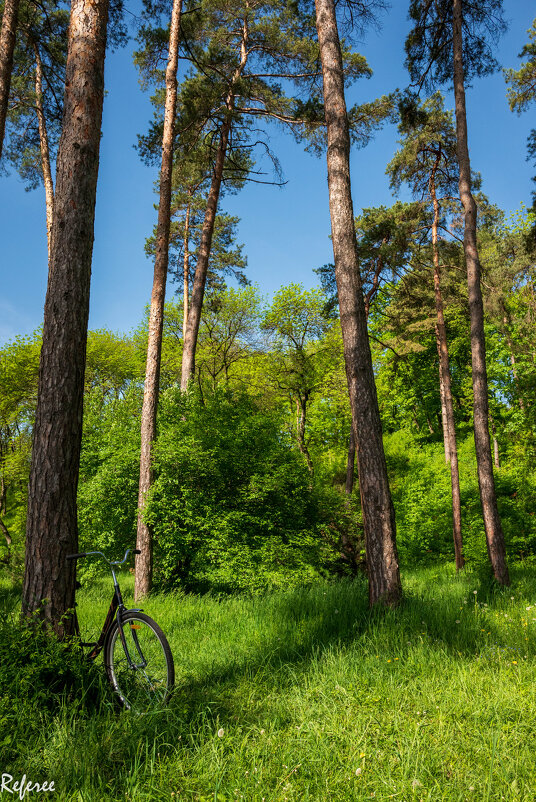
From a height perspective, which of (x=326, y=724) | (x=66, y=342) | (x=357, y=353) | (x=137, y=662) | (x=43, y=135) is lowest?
(x=326, y=724)

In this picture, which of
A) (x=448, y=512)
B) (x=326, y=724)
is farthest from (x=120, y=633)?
(x=448, y=512)

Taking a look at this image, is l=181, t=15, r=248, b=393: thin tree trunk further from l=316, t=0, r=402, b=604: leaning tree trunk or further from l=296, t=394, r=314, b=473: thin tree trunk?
l=296, t=394, r=314, b=473: thin tree trunk

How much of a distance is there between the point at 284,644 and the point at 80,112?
5347 millimetres

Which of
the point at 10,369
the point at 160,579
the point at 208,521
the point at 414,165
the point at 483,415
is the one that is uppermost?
the point at 414,165

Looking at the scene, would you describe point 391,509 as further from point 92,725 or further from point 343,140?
point 343,140

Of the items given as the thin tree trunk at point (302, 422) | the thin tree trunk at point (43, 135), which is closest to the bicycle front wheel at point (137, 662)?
the thin tree trunk at point (43, 135)

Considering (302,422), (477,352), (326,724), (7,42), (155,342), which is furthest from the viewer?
(302,422)

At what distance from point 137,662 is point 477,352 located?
8.28 m

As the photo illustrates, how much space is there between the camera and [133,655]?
11.5ft

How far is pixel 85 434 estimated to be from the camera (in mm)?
12805

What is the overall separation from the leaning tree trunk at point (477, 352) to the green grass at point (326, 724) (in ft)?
12.5

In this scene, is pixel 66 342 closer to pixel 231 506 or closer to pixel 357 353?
pixel 357 353

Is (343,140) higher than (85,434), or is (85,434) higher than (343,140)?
(343,140)

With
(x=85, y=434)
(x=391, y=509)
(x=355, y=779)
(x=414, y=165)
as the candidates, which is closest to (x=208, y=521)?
(x=391, y=509)
